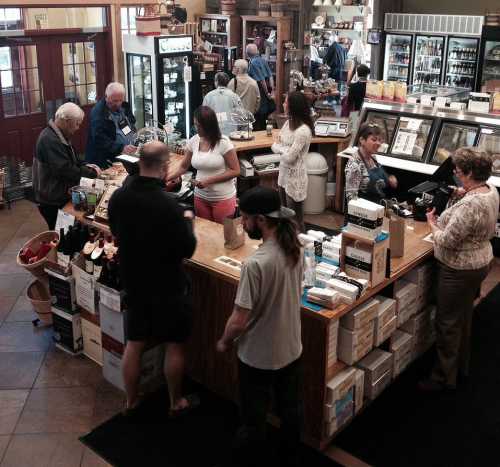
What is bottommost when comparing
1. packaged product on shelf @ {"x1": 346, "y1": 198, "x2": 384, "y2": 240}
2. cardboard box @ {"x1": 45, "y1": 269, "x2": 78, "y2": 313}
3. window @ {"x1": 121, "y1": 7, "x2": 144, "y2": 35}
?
cardboard box @ {"x1": 45, "y1": 269, "x2": 78, "y2": 313}

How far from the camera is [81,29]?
32.0 ft

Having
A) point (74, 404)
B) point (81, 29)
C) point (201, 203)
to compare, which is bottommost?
point (74, 404)

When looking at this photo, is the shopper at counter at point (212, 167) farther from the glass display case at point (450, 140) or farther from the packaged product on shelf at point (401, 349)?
the glass display case at point (450, 140)

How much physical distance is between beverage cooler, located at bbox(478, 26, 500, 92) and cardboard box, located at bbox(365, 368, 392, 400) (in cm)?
729

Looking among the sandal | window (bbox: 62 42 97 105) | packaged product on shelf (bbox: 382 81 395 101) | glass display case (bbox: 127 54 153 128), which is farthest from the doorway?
the sandal

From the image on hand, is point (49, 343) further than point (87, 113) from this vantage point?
No

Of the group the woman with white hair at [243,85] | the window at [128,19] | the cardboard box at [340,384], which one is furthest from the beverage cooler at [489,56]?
the cardboard box at [340,384]

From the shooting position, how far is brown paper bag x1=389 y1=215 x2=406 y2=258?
13.9 feet

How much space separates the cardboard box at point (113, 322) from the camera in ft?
13.7

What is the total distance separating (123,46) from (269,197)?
25.9ft

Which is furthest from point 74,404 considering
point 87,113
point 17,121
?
point 87,113

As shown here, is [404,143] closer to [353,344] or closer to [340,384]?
[353,344]

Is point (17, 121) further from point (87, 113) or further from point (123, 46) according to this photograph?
point (123, 46)

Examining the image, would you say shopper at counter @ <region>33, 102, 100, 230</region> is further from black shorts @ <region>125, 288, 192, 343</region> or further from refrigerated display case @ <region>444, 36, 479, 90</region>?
refrigerated display case @ <region>444, 36, 479, 90</region>
